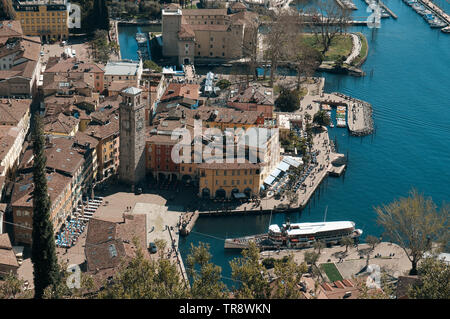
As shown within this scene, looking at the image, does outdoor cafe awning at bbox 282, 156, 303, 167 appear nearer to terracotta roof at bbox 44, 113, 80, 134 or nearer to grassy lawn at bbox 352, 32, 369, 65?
terracotta roof at bbox 44, 113, 80, 134

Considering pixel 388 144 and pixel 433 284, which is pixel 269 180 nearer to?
pixel 388 144

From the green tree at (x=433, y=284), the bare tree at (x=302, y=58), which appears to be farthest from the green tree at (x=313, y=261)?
the bare tree at (x=302, y=58)

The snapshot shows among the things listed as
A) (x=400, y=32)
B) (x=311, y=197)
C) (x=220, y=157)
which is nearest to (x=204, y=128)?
(x=220, y=157)

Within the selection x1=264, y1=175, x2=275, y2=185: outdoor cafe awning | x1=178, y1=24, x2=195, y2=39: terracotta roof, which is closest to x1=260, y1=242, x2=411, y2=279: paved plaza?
x1=264, y1=175, x2=275, y2=185: outdoor cafe awning

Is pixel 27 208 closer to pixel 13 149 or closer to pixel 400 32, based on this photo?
pixel 13 149

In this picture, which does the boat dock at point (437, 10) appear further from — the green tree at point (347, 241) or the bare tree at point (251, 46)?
the green tree at point (347, 241)

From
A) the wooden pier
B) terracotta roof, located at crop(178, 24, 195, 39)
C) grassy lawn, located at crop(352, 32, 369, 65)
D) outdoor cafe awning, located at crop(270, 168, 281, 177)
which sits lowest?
outdoor cafe awning, located at crop(270, 168, 281, 177)
